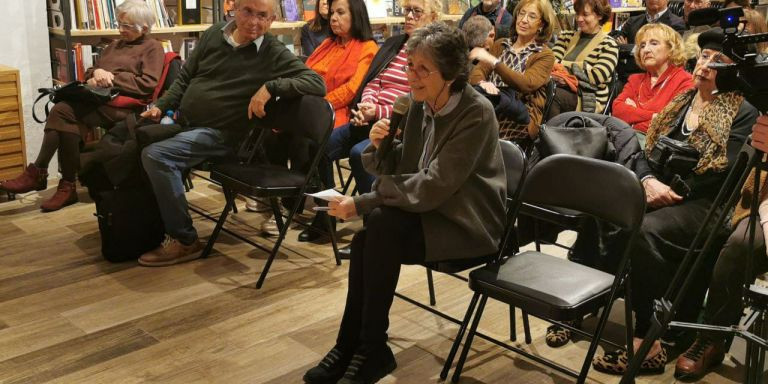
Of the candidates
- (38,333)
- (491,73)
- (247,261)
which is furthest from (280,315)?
(491,73)

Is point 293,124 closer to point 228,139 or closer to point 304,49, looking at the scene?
point 228,139

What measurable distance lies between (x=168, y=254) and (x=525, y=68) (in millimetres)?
2065

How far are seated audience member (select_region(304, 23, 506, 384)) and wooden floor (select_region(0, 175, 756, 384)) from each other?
228 millimetres

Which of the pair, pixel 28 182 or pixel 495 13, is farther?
pixel 495 13

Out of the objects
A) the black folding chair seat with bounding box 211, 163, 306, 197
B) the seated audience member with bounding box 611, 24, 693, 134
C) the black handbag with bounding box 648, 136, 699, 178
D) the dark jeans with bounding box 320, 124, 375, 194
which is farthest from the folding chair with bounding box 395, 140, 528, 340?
the seated audience member with bounding box 611, 24, 693, 134

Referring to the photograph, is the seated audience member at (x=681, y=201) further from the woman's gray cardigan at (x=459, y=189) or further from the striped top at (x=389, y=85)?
the striped top at (x=389, y=85)

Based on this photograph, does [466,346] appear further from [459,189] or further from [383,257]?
[459,189]

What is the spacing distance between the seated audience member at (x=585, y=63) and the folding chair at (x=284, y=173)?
129cm

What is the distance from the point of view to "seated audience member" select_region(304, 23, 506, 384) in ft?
8.80

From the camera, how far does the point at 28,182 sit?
4.71 meters

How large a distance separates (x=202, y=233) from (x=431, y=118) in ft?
6.32

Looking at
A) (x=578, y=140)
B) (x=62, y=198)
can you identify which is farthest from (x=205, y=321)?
(x=62, y=198)

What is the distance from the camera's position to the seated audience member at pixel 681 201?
9.67 feet

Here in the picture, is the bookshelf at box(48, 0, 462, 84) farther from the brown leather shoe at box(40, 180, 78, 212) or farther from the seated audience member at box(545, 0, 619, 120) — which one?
the seated audience member at box(545, 0, 619, 120)
